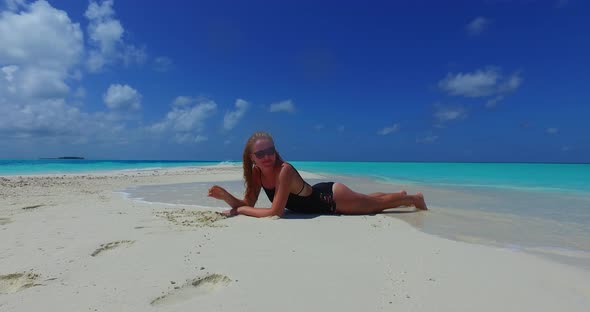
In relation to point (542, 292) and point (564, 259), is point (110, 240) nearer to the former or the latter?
point (542, 292)

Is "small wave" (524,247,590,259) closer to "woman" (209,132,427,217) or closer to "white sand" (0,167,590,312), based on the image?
"white sand" (0,167,590,312)

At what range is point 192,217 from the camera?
455cm

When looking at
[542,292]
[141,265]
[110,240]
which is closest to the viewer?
[542,292]

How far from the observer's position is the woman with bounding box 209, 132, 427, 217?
435cm

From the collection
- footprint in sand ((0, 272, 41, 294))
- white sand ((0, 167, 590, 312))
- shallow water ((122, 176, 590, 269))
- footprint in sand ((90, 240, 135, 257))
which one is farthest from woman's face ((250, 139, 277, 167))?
footprint in sand ((0, 272, 41, 294))

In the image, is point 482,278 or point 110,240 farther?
point 110,240

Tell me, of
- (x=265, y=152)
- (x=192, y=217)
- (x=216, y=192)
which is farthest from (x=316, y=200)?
(x=192, y=217)

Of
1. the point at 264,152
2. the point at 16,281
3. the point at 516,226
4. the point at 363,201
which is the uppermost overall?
the point at 264,152

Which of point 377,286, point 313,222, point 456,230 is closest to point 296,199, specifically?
point 313,222

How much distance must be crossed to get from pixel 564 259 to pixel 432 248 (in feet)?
3.52

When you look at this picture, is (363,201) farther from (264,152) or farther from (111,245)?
(111,245)

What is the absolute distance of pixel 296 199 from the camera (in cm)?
478

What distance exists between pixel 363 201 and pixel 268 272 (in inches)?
114

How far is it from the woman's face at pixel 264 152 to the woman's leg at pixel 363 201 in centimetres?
107
